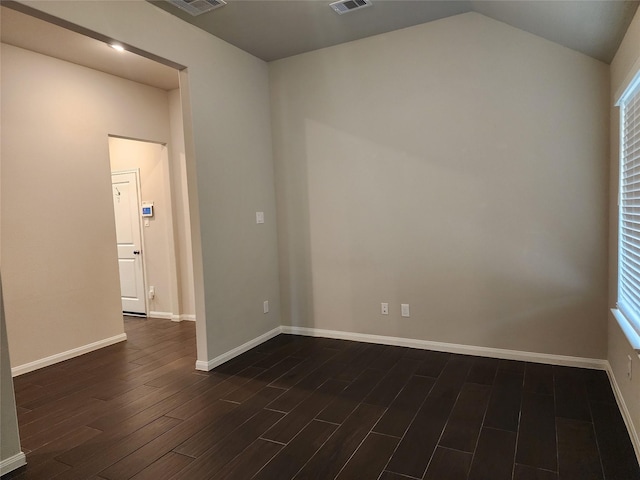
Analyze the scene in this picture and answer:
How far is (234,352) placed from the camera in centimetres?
384

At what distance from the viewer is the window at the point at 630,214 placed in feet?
7.56

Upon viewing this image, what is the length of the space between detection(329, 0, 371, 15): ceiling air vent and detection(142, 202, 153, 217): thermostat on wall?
11.2 ft

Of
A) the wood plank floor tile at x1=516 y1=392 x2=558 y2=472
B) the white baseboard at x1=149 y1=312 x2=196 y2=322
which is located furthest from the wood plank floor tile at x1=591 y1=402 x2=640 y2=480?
the white baseboard at x1=149 y1=312 x2=196 y2=322

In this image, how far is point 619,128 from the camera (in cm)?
270

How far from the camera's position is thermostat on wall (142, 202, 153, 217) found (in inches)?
209

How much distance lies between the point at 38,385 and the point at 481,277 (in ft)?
12.5

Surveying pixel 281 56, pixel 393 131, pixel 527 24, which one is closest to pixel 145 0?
pixel 281 56

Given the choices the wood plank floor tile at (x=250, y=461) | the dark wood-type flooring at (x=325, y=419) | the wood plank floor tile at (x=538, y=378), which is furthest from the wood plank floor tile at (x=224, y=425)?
the wood plank floor tile at (x=538, y=378)

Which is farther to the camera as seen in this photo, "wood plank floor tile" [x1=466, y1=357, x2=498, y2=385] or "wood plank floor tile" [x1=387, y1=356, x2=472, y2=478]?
"wood plank floor tile" [x1=466, y1=357, x2=498, y2=385]

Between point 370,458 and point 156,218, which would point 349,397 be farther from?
point 156,218

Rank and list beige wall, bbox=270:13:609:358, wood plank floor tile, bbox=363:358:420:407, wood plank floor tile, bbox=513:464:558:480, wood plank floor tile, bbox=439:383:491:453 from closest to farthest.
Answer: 1. wood plank floor tile, bbox=513:464:558:480
2. wood plank floor tile, bbox=439:383:491:453
3. wood plank floor tile, bbox=363:358:420:407
4. beige wall, bbox=270:13:609:358

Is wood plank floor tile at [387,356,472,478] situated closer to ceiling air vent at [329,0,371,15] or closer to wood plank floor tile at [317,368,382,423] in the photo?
wood plank floor tile at [317,368,382,423]

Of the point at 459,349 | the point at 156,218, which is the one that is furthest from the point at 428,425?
the point at 156,218

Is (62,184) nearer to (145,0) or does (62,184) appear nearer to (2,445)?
(145,0)
